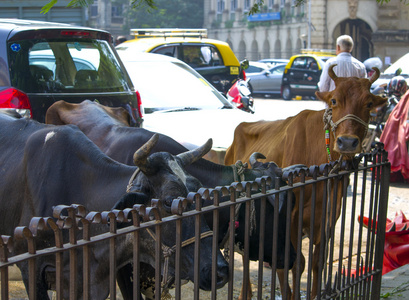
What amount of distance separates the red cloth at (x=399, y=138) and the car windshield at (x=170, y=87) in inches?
119

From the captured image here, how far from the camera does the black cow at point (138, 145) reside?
153 inches

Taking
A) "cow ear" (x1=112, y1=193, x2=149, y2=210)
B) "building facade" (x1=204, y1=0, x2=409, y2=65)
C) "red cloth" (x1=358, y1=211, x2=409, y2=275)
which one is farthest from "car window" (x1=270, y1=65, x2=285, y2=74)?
"cow ear" (x1=112, y1=193, x2=149, y2=210)

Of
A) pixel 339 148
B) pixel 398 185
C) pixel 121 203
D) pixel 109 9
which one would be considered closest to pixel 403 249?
pixel 339 148

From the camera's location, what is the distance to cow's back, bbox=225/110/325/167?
17.5ft

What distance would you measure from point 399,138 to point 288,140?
5.11 metres

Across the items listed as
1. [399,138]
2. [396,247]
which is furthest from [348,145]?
[399,138]

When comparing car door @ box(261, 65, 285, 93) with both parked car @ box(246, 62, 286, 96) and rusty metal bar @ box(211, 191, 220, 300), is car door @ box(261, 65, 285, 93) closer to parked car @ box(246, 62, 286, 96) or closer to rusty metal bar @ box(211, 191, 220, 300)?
parked car @ box(246, 62, 286, 96)

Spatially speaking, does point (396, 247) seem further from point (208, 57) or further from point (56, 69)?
point (208, 57)

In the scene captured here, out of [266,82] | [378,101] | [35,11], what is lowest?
[266,82]

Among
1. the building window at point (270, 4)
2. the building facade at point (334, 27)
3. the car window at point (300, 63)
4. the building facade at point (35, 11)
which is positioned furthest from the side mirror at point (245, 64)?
the building window at point (270, 4)

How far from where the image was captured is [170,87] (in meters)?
8.95

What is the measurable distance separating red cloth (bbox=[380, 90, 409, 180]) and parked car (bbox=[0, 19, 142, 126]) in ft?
15.4

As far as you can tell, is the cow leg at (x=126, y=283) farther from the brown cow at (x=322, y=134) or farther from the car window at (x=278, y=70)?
the car window at (x=278, y=70)

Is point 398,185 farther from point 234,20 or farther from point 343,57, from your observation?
point 234,20
